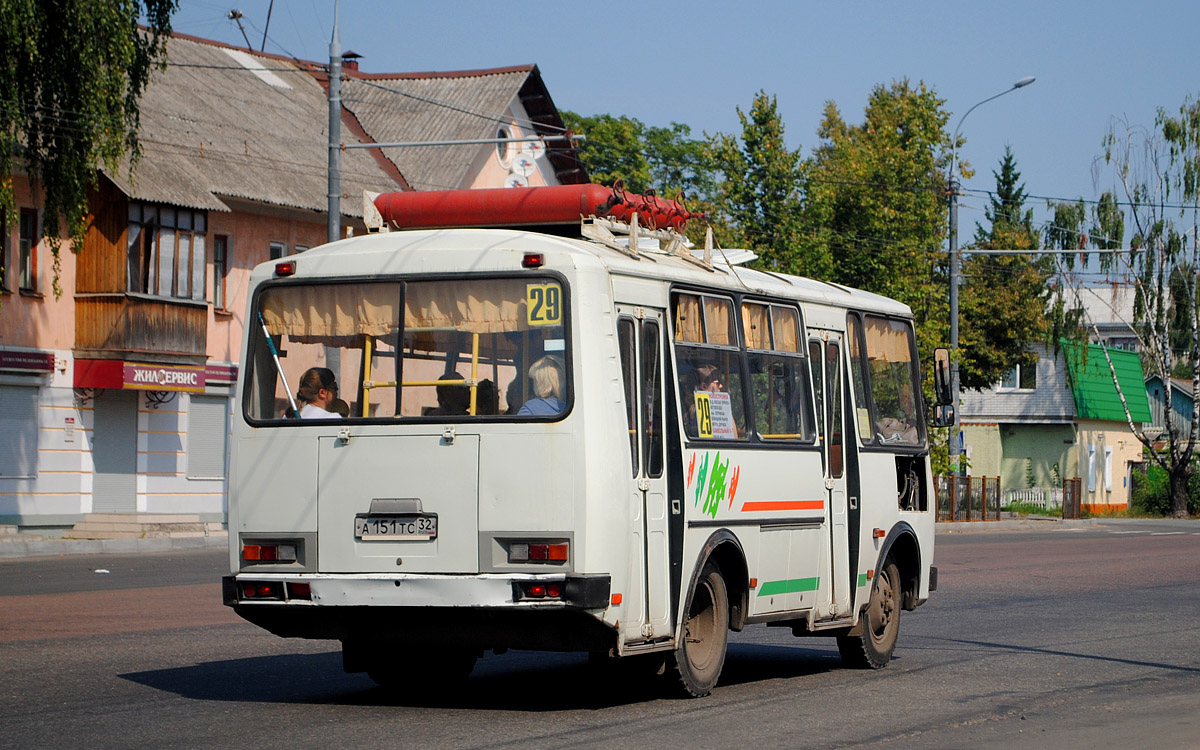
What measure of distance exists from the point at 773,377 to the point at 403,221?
8.65 feet

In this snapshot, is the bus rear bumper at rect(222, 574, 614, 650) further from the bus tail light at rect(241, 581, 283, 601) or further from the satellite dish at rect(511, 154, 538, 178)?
the satellite dish at rect(511, 154, 538, 178)

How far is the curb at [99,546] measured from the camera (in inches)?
1064

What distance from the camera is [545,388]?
9.18 meters

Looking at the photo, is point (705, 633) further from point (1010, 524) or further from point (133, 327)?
point (1010, 524)

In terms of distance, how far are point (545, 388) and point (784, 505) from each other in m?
2.59

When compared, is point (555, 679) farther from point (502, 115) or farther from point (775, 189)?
point (775, 189)

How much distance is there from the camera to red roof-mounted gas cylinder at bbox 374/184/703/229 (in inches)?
404

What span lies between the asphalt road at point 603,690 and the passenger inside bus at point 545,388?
1682 mm

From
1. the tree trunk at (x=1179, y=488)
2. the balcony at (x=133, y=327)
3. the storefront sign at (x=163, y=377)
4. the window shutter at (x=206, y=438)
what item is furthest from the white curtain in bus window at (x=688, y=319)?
the tree trunk at (x=1179, y=488)

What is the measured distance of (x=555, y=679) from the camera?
11.4m

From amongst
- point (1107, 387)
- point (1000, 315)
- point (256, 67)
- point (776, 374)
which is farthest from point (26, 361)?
point (1107, 387)

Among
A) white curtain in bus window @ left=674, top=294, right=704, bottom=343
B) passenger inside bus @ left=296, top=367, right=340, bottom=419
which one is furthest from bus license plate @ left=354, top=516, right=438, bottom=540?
white curtain in bus window @ left=674, top=294, right=704, bottom=343

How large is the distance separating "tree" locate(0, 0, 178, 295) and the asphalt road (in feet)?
28.1

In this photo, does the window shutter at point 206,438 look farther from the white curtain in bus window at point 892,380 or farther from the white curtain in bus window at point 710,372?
the white curtain in bus window at point 710,372
